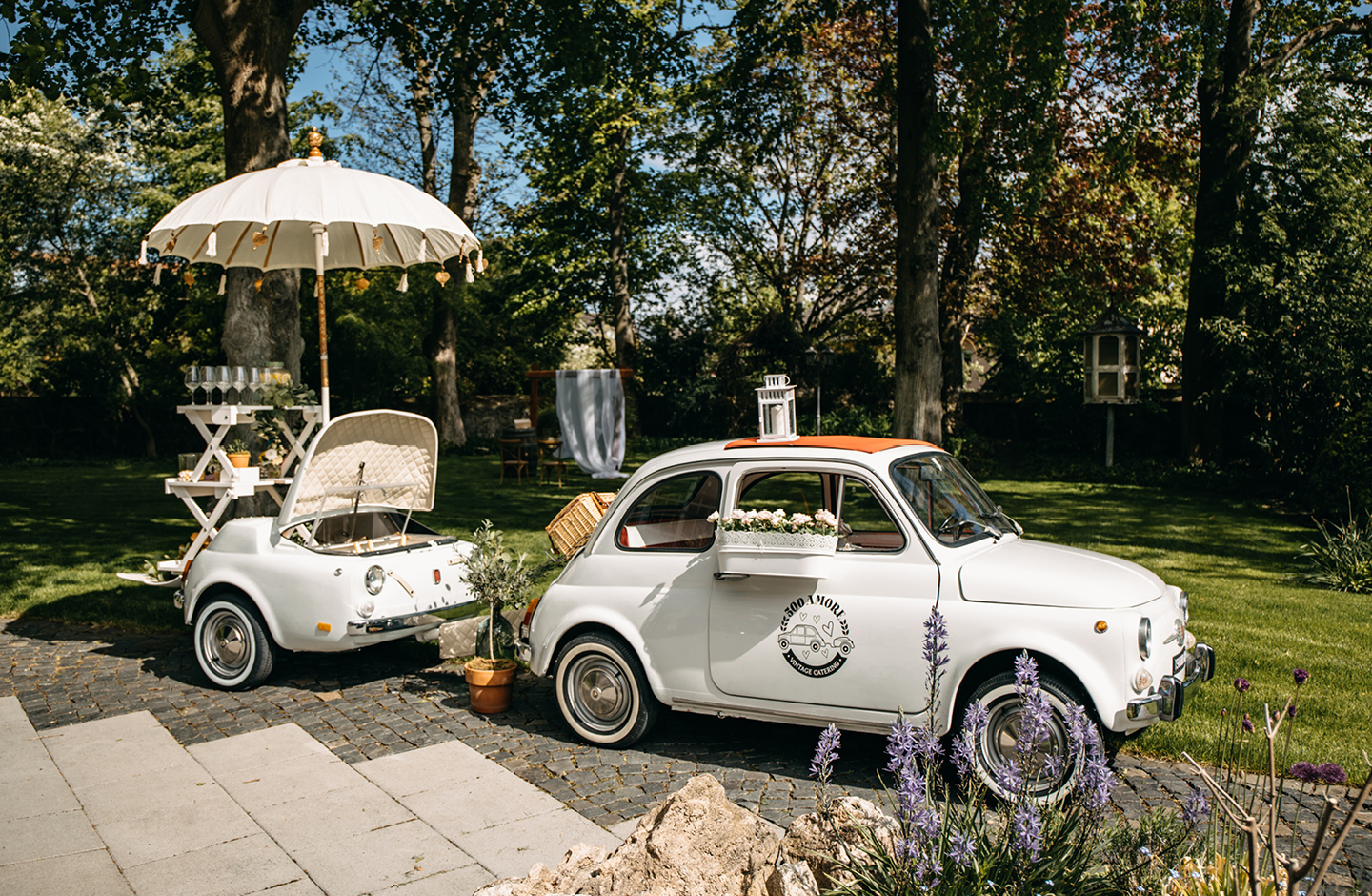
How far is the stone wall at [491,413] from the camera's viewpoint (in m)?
31.3

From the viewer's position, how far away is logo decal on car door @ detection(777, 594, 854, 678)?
5125mm

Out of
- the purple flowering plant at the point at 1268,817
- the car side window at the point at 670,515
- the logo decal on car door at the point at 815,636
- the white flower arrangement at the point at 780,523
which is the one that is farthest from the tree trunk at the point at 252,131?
the purple flowering plant at the point at 1268,817

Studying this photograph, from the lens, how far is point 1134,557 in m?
11.5

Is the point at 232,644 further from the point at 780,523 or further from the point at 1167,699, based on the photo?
the point at 1167,699

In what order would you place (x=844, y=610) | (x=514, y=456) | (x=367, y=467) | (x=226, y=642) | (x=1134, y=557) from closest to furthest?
1. (x=844, y=610)
2. (x=226, y=642)
3. (x=367, y=467)
4. (x=1134, y=557)
5. (x=514, y=456)

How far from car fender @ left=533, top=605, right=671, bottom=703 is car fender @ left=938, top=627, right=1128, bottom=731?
5.50 ft

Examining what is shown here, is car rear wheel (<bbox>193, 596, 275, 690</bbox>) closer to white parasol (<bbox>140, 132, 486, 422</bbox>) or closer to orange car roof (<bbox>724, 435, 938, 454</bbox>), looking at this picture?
white parasol (<bbox>140, 132, 486, 422</bbox>)

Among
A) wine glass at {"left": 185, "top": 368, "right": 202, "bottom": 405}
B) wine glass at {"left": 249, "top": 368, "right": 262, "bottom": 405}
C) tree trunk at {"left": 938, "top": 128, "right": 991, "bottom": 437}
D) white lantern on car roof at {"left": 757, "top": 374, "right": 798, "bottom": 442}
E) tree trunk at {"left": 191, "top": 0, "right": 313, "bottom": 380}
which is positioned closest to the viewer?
white lantern on car roof at {"left": 757, "top": 374, "right": 798, "bottom": 442}

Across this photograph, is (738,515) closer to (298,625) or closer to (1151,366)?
(298,625)

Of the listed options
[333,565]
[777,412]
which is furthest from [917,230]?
[333,565]

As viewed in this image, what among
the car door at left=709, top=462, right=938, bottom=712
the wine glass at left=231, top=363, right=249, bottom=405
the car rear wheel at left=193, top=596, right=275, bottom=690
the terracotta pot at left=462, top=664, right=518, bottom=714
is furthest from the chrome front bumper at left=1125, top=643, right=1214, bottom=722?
the wine glass at left=231, top=363, right=249, bottom=405

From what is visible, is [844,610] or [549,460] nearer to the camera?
[844,610]

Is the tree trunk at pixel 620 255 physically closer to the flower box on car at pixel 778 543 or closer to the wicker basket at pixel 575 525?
the wicker basket at pixel 575 525

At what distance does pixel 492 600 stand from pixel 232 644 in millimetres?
2121
